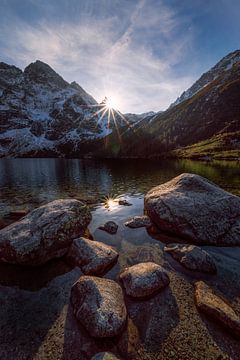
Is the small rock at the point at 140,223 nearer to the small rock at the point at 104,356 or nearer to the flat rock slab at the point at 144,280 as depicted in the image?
the flat rock slab at the point at 144,280

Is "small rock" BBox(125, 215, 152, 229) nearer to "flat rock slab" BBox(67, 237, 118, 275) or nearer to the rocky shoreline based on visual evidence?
the rocky shoreline

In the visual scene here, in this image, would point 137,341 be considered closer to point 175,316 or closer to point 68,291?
point 175,316

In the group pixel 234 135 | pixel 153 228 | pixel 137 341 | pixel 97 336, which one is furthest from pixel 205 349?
pixel 234 135

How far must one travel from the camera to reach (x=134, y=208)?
23.5m

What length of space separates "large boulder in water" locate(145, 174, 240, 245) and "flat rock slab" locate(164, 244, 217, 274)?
2.85 meters

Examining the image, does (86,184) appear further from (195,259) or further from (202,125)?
(202,125)

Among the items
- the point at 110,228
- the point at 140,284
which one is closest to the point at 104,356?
the point at 140,284

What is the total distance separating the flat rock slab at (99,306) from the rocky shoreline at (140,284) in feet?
0.11

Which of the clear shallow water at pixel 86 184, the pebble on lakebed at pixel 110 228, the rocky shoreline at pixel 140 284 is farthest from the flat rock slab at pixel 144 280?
the clear shallow water at pixel 86 184

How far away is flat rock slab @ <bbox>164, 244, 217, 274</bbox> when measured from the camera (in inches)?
416

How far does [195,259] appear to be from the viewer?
10.8 meters

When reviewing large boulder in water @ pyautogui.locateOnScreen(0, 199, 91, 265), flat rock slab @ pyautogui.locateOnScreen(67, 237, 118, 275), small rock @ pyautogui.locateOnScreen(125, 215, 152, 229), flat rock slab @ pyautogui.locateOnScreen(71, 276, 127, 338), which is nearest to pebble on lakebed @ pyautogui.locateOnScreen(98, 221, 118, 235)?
small rock @ pyautogui.locateOnScreen(125, 215, 152, 229)

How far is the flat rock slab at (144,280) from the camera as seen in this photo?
8.74m

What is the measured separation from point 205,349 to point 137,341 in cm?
248
